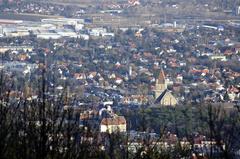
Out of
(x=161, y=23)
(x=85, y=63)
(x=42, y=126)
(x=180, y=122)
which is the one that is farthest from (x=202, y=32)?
(x=42, y=126)

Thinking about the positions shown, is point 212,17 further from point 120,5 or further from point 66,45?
point 66,45

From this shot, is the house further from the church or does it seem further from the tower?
the tower

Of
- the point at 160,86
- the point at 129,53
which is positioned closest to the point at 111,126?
the point at 160,86

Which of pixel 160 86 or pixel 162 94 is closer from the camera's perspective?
pixel 162 94

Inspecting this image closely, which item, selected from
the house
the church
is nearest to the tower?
the church

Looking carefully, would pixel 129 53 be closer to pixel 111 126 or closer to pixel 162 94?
pixel 162 94

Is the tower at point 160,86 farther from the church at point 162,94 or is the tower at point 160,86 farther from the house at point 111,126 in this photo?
the house at point 111,126
